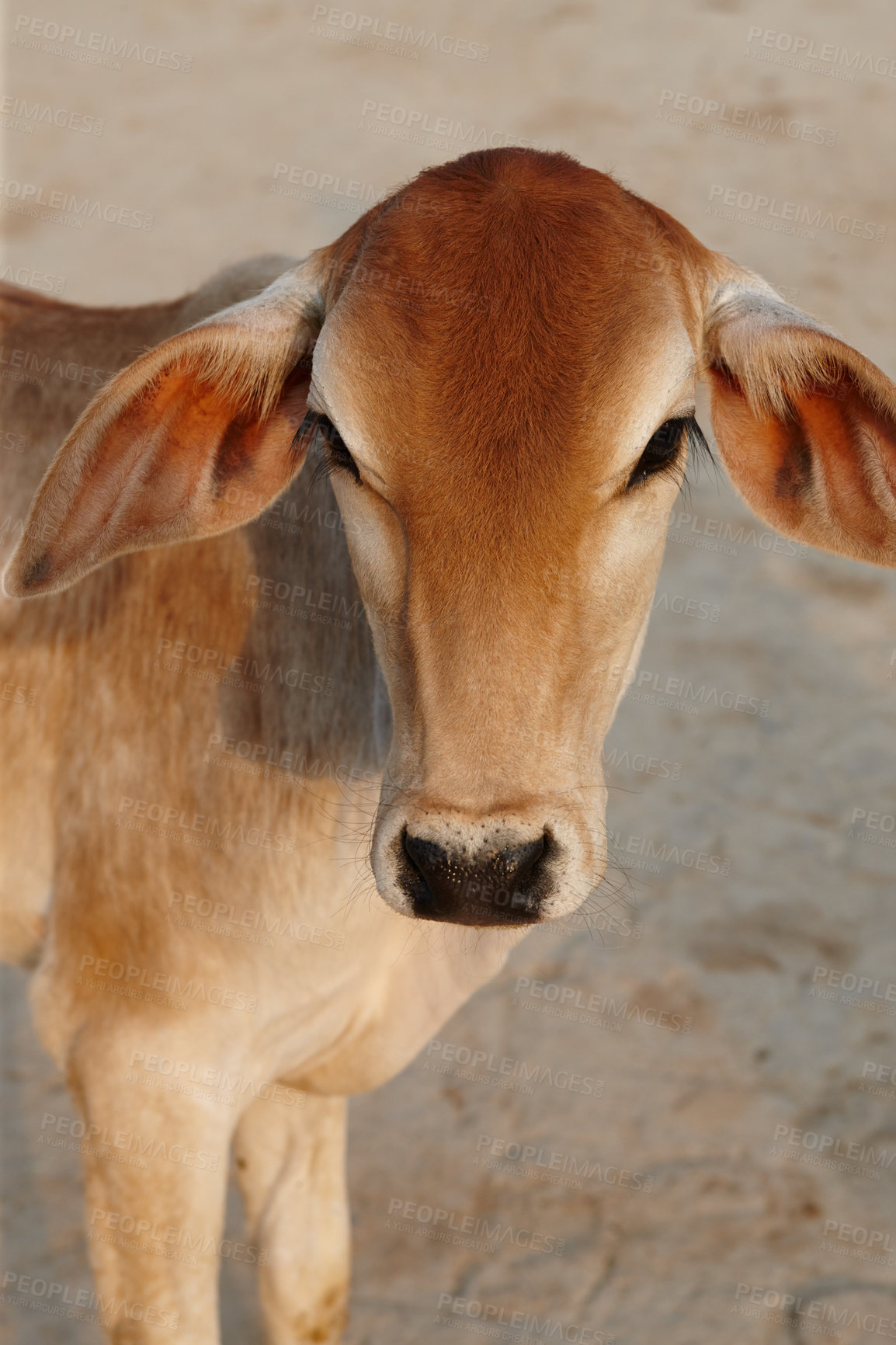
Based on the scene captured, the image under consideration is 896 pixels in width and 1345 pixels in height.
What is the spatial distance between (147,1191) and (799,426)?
235 centimetres

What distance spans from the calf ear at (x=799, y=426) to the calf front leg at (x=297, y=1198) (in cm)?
235

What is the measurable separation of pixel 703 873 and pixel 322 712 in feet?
11.2

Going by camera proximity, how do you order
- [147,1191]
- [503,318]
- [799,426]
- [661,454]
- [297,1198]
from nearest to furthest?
[503,318] → [661,454] → [799,426] → [147,1191] → [297,1198]

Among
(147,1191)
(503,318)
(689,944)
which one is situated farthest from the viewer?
(689,944)

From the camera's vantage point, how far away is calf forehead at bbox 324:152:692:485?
8.67 ft

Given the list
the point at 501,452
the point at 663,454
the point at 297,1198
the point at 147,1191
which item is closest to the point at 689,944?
the point at 297,1198

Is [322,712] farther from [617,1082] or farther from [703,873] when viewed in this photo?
[703,873]

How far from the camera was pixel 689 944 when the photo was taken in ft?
20.1

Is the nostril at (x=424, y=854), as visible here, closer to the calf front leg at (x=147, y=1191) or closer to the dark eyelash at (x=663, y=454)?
the dark eyelash at (x=663, y=454)

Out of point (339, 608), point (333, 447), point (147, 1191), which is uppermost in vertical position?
point (333, 447)

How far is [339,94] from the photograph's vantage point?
13344 millimetres

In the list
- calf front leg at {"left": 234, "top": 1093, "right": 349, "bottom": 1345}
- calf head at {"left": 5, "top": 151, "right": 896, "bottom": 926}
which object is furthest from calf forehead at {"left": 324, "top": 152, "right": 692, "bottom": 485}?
calf front leg at {"left": 234, "top": 1093, "right": 349, "bottom": 1345}

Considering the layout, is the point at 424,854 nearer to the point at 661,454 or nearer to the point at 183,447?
the point at 661,454

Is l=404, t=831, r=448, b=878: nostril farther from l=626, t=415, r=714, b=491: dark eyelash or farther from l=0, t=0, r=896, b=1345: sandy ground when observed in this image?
l=0, t=0, r=896, b=1345: sandy ground
